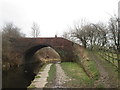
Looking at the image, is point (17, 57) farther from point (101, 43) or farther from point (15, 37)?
point (101, 43)

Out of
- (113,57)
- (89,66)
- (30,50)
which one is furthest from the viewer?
(30,50)

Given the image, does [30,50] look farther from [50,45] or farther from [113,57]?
[113,57]

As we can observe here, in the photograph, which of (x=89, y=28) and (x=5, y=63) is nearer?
(x=5, y=63)

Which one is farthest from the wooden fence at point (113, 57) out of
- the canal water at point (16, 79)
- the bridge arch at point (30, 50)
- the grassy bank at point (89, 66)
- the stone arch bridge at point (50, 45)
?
the bridge arch at point (30, 50)

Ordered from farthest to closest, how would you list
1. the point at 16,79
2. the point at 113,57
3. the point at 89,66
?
the point at 16,79 → the point at 89,66 → the point at 113,57

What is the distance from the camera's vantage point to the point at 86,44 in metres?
37.2

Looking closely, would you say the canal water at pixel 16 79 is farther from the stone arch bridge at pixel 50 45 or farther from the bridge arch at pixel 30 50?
the bridge arch at pixel 30 50

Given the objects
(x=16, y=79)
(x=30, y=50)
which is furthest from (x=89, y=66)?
(x=30, y=50)

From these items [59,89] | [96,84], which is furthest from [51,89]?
[96,84]

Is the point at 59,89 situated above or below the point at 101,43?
below

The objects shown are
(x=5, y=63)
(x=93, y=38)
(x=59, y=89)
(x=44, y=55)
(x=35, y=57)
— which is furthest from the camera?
(x=44, y=55)

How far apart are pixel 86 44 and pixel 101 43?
3.29 metres

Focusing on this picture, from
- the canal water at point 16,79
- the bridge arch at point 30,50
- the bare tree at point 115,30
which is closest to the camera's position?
the bare tree at point 115,30

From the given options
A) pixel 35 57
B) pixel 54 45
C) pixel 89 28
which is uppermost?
pixel 89 28
